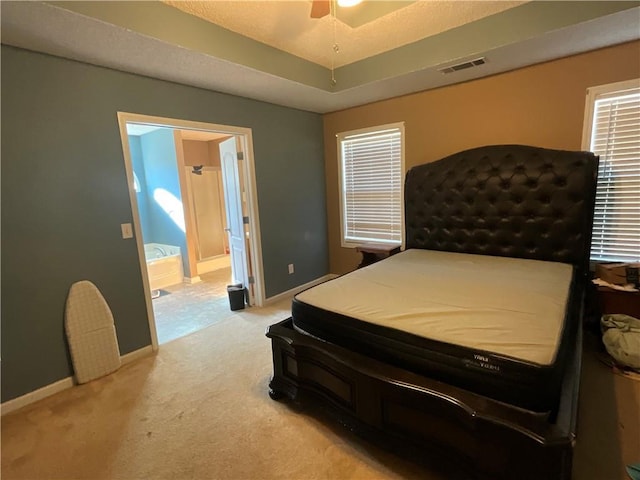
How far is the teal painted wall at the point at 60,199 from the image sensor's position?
6.88 feet

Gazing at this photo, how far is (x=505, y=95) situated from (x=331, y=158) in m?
2.17

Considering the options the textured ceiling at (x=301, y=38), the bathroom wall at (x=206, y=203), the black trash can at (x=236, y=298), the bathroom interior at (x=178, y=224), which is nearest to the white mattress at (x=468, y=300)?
the textured ceiling at (x=301, y=38)

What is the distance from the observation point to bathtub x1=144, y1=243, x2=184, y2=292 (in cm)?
478

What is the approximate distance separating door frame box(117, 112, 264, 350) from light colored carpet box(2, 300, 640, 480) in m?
0.76

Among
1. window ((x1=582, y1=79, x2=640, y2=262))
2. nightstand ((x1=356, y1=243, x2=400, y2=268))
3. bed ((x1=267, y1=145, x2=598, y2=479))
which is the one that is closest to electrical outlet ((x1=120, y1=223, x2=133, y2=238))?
bed ((x1=267, y1=145, x2=598, y2=479))

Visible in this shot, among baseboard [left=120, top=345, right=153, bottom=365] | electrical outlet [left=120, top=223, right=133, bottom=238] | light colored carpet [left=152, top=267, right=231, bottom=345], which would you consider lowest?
light colored carpet [left=152, top=267, right=231, bottom=345]

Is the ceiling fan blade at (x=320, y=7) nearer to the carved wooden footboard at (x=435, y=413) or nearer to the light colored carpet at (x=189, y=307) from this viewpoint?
the carved wooden footboard at (x=435, y=413)

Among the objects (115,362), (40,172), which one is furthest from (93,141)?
(115,362)

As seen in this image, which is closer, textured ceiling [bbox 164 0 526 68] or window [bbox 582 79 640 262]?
textured ceiling [bbox 164 0 526 68]

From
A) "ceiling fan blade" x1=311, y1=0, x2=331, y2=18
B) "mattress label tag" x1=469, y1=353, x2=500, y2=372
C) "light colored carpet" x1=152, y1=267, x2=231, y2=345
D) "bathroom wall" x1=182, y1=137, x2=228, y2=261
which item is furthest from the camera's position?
"bathroom wall" x1=182, y1=137, x2=228, y2=261

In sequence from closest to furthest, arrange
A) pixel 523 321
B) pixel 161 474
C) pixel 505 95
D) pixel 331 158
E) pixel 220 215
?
pixel 523 321 < pixel 161 474 < pixel 505 95 < pixel 331 158 < pixel 220 215

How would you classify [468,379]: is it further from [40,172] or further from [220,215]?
[220,215]

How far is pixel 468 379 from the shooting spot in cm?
138

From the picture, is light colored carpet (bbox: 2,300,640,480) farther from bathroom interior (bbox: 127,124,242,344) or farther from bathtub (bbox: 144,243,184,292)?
bathtub (bbox: 144,243,184,292)
